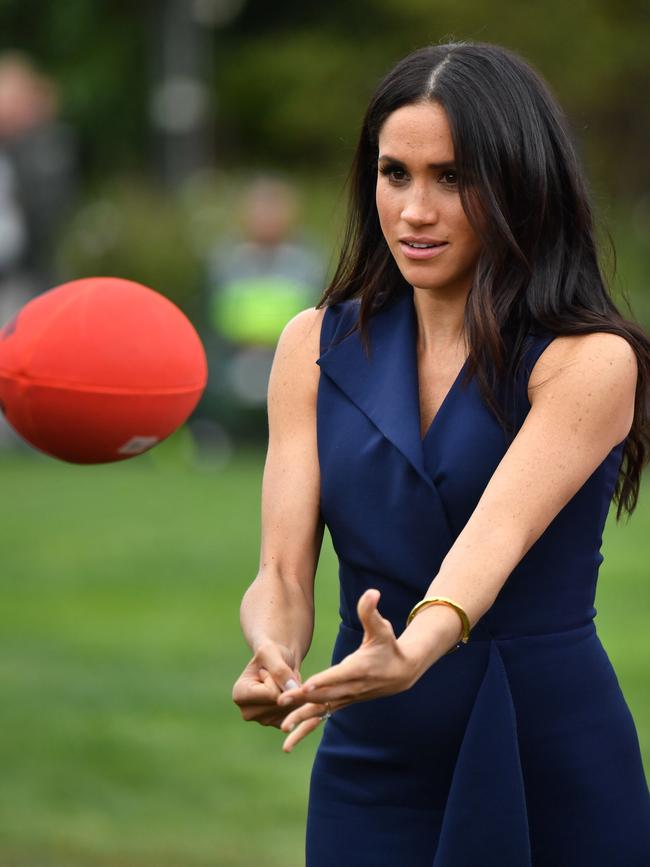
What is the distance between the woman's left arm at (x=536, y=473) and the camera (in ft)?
10.2

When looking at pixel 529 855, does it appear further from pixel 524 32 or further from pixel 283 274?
pixel 524 32

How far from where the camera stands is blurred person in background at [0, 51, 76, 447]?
1622 cm

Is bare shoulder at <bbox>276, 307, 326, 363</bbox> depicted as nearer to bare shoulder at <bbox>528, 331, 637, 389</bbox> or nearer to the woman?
the woman

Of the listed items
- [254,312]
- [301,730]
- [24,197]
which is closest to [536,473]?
[301,730]

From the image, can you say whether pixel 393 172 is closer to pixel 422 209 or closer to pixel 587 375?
pixel 422 209

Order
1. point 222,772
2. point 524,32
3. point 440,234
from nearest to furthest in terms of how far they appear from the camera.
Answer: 1. point 440,234
2. point 222,772
3. point 524,32

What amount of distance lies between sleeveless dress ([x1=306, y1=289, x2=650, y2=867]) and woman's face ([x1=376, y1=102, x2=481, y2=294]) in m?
0.21

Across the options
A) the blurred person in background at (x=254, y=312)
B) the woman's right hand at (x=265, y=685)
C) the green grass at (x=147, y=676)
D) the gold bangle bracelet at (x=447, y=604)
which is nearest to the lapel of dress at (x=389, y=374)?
the gold bangle bracelet at (x=447, y=604)

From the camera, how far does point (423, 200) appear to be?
3.30m

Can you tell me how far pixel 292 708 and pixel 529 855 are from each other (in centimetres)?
56

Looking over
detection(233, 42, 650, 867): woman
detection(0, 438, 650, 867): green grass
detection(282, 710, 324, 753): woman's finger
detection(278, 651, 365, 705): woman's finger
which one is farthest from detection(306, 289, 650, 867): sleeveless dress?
detection(0, 438, 650, 867): green grass

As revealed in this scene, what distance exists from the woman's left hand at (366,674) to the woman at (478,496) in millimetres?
259

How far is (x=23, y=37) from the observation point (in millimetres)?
38938

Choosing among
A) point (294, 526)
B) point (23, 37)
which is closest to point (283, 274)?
point (294, 526)
